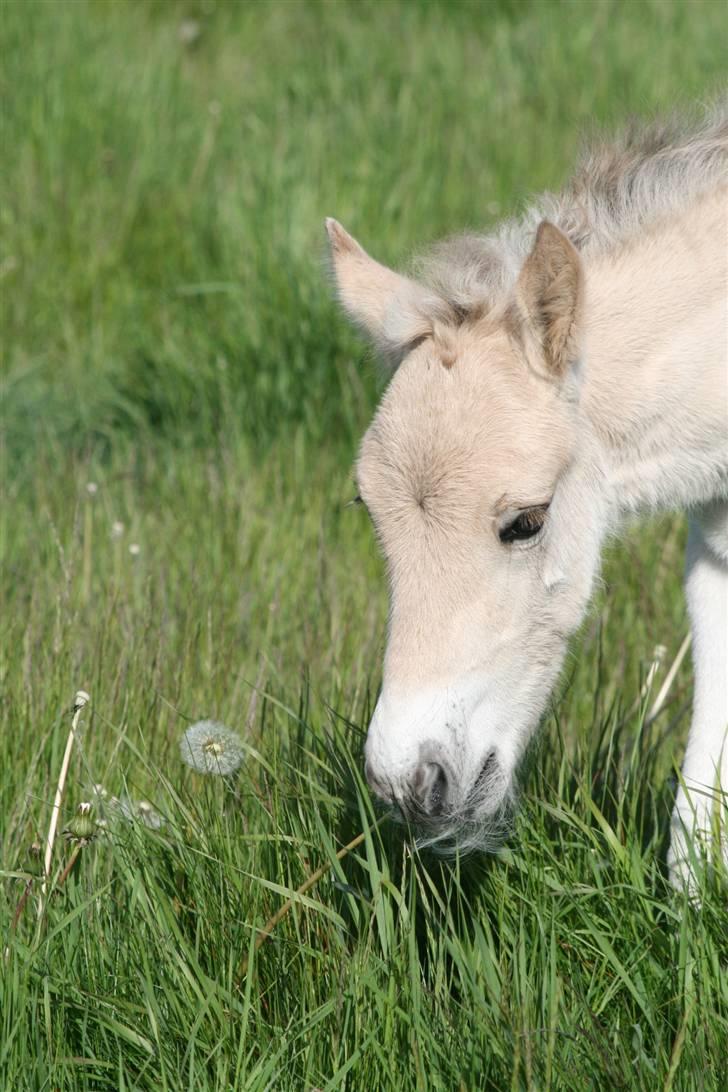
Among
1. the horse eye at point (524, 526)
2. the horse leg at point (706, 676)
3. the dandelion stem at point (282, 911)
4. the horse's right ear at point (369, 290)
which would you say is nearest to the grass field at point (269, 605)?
the dandelion stem at point (282, 911)

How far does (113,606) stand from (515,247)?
1.65 meters

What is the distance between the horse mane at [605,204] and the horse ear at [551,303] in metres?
0.13

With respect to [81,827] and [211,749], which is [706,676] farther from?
[81,827]

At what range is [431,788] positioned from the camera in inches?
104

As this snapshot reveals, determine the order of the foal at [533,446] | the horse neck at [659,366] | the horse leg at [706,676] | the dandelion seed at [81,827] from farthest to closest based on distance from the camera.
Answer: the horse leg at [706,676] < the horse neck at [659,366] < the dandelion seed at [81,827] < the foal at [533,446]

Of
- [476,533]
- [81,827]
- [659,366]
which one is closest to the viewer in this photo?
[476,533]

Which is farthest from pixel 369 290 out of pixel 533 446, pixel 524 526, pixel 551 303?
pixel 524 526

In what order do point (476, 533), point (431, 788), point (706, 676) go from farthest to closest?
point (706, 676), point (476, 533), point (431, 788)

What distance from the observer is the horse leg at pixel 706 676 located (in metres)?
3.21

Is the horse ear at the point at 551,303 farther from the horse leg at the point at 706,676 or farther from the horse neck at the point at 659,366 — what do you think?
the horse leg at the point at 706,676

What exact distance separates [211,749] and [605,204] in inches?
60.1

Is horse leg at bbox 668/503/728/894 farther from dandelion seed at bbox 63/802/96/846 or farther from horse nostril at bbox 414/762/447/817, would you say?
dandelion seed at bbox 63/802/96/846

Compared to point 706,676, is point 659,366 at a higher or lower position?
higher

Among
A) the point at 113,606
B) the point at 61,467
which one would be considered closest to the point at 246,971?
the point at 113,606
